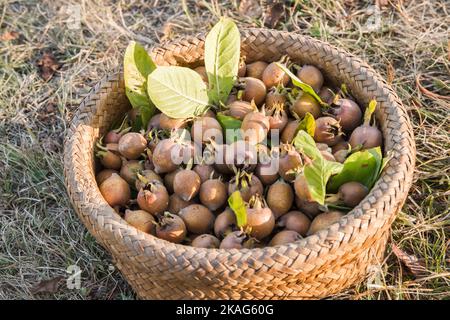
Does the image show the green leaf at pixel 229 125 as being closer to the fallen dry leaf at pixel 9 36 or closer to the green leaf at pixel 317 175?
the green leaf at pixel 317 175

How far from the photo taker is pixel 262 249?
4.98 feet

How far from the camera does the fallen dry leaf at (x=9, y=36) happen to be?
8.96ft

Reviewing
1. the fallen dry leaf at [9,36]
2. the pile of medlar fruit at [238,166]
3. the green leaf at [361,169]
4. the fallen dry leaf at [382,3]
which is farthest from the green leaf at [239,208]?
the fallen dry leaf at [9,36]

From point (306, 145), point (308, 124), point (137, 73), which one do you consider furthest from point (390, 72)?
point (137, 73)

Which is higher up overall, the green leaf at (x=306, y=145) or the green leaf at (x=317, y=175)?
the green leaf at (x=306, y=145)

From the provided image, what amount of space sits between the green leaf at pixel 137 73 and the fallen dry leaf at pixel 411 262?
883 mm

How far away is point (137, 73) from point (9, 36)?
1.06 metres

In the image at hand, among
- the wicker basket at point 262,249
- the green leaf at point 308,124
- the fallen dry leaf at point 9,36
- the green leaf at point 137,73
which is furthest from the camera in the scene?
the fallen dry leaf at point 9,36

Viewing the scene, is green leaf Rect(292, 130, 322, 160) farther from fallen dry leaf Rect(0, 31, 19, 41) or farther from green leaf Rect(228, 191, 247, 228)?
fallen dry leaf Rect(0, 31, 19, 41)

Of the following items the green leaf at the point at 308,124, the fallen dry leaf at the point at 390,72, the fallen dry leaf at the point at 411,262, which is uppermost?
the green leaf at the point at 308,124

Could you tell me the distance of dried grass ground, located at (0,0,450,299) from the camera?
1.95 m

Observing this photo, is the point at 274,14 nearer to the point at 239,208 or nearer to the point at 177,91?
the point at 177,91
